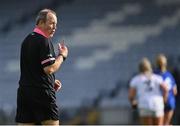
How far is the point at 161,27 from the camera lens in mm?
17219

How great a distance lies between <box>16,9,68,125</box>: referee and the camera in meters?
5.49

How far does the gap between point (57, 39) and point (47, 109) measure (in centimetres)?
1218

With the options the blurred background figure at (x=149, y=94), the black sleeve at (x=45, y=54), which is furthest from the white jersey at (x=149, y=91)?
the black sleeve at (x=45, y=54)

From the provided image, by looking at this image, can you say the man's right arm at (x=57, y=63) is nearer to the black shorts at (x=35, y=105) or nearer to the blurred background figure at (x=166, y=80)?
the black shorts at (x=35, y=105)

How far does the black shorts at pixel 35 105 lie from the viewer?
5562mm

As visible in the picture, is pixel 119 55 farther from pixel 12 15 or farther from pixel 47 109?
pixel 47 109

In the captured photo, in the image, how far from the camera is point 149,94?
35.1ft

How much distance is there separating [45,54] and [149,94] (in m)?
5.41

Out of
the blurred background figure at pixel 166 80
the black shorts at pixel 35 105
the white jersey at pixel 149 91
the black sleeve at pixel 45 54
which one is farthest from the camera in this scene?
the blurred background figure at pixel 166 80

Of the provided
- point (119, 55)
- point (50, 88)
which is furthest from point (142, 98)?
point (119, 55)

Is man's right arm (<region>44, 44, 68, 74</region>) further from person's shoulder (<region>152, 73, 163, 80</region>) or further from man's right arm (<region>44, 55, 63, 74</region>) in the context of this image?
person's shoulder (<region>152, 73, 163, 80</region>)

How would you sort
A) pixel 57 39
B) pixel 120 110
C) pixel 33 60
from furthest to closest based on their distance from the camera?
1. pixel 57 39
2. pixel 120 110
3. pixel 33 60

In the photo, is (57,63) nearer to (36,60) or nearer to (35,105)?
(36,60)

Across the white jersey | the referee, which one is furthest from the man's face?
the white jersey
